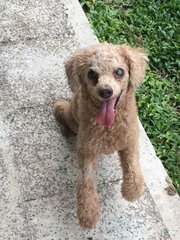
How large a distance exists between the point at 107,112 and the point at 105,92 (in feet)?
0.68

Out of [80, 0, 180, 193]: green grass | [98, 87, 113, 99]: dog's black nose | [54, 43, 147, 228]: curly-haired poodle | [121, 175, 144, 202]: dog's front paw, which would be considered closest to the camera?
[98, 87, 113, 99]: dog's black nose

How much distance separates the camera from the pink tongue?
127 inches

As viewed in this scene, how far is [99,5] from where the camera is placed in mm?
5230

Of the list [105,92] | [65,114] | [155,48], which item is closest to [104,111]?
[105,92]

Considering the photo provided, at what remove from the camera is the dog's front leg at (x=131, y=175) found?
359cm

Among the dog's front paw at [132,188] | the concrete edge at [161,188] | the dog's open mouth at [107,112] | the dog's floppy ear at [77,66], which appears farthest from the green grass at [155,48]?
the dog's floppy ear at [77,66]

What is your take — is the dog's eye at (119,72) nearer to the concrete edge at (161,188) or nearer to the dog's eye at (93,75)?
the dog's eye at (93,75)

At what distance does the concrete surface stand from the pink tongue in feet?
2.34

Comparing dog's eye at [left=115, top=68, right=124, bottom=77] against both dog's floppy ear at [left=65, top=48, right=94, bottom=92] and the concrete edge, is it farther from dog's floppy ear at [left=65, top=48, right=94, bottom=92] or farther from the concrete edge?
the concrete edge

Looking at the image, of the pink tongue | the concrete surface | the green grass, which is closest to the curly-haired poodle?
the pink tongue

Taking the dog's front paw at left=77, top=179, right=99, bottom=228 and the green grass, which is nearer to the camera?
the dog's front paw at left=77, top=179, right=99, bottom=228

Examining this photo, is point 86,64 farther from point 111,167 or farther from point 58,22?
point 58,22

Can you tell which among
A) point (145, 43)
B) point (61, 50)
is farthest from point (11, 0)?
point (145, 43)

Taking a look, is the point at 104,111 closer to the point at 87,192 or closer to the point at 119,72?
the point at 119,72
